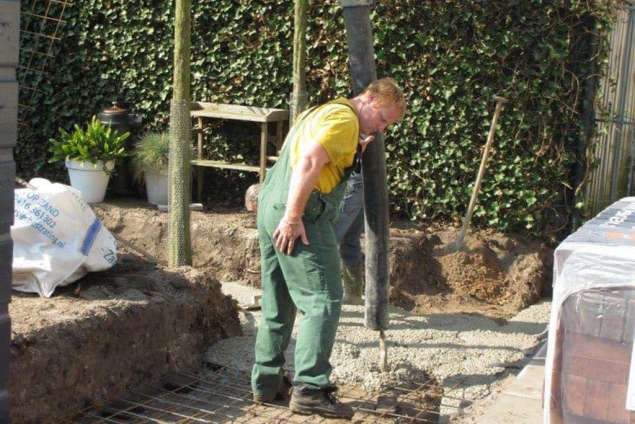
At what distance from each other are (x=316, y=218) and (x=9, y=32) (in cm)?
207

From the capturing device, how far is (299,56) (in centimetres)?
702

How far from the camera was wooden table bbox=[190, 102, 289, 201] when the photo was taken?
27.6 ft

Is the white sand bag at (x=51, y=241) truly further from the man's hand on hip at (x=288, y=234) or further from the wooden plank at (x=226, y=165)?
the wooden plank at (x=226, y=165)

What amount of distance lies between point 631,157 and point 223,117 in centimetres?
413

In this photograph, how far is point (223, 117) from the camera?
863 cm

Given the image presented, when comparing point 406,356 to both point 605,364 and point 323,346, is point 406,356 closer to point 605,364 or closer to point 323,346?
point 323,346

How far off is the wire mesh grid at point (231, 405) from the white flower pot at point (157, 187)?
4.06 metres

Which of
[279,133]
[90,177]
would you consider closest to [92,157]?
[90,177]

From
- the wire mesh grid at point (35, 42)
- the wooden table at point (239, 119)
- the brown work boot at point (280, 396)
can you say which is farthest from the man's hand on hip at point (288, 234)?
the wire mesh grid at point (35, 42)

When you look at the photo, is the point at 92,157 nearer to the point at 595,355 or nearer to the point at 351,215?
the point at 351,215

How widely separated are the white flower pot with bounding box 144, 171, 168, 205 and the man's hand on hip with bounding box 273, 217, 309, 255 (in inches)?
188

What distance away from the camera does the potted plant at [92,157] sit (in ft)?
→ 28.3

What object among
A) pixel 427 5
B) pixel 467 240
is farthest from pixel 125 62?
pixel 467 240

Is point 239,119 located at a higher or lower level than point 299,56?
lower
